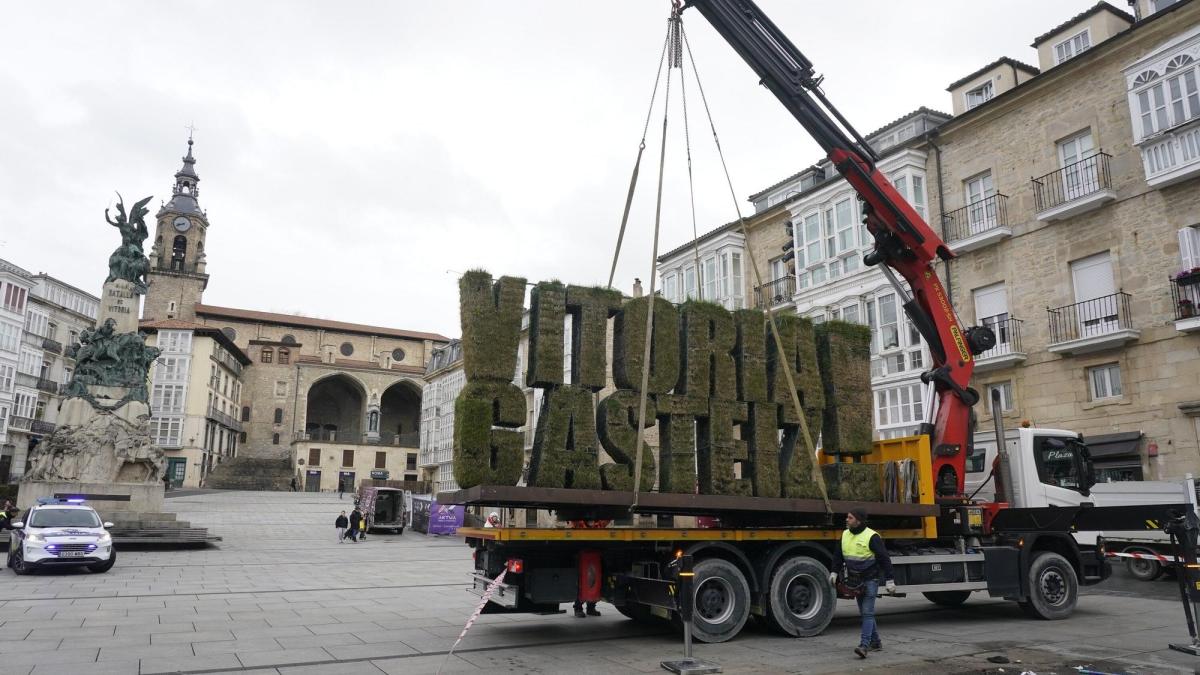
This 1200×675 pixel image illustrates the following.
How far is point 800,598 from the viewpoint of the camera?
414 inches

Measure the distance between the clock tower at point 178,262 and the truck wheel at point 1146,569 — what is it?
286ft

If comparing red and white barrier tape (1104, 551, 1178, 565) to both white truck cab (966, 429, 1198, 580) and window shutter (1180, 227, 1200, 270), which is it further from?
window shutter (1180, 227, 1200, 270)

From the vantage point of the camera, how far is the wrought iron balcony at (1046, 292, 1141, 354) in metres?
21.0

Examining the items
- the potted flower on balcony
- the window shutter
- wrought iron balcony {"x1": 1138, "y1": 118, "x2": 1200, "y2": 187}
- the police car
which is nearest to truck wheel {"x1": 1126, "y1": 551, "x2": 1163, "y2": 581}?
the potted flower on balcony

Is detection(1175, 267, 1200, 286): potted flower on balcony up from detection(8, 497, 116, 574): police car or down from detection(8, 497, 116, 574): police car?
up

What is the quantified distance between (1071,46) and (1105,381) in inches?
427

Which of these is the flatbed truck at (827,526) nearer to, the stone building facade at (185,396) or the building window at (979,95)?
the building window at (979,95)

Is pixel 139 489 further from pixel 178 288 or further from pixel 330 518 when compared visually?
pixel 178 288

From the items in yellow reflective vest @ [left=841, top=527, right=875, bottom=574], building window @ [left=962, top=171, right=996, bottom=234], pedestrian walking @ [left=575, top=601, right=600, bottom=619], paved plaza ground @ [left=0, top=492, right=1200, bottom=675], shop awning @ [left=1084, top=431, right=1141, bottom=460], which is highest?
building window @ [left=962, top=171, right=996, bottom=234]

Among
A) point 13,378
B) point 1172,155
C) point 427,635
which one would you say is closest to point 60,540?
point 427,635

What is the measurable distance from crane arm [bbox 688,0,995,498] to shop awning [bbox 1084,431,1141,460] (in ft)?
33.1

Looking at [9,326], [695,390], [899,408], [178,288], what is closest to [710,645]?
[695,390]

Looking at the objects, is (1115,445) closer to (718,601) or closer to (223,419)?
(718,601)

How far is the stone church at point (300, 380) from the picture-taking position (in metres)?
81.3
